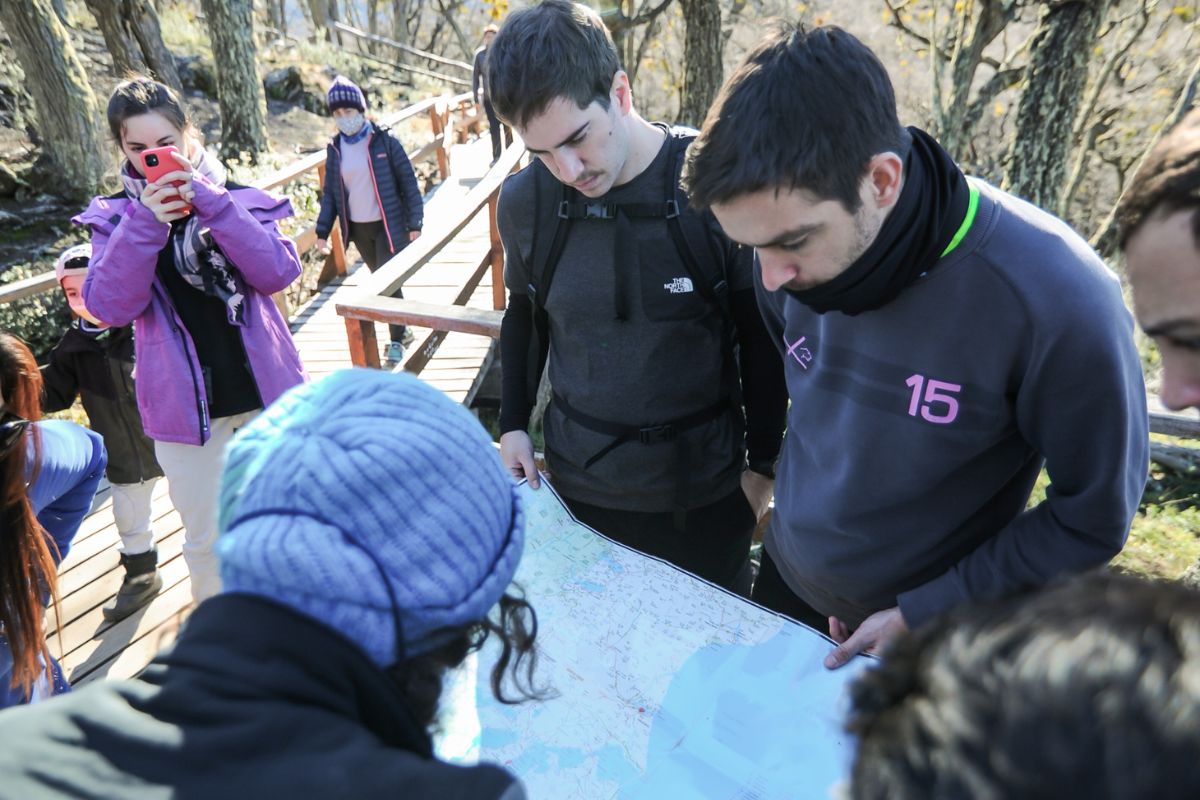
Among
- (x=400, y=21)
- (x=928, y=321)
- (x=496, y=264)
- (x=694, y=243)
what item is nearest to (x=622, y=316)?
(x=694, y=243)

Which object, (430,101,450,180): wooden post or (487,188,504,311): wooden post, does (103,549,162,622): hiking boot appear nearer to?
(487,188,504,311): wooden post

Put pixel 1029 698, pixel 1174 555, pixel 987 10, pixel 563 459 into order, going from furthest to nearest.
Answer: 1. pixel 987 10
2. pixel 1174 555
3. pixel 563 459
4. pixel 1029 698

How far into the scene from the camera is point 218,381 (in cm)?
282

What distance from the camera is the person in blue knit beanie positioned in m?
0.77

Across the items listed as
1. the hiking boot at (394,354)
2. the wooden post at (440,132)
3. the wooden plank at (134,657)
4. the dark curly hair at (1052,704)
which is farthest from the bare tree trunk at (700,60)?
the dark curly hair at (1052,704)

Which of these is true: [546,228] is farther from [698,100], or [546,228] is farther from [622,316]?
[698,100]

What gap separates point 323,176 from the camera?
8.95 m

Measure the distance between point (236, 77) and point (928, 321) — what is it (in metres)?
12.7

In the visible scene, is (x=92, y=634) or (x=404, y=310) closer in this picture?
(x=404, y=310)

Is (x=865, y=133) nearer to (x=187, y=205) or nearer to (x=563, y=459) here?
(x=563, y=459)

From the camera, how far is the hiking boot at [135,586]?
137 inches

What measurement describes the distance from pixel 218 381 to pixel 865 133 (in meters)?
2.43

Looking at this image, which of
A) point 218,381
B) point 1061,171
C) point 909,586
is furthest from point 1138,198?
point 1061,171

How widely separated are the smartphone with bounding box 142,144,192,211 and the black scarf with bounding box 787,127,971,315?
2196 mm
